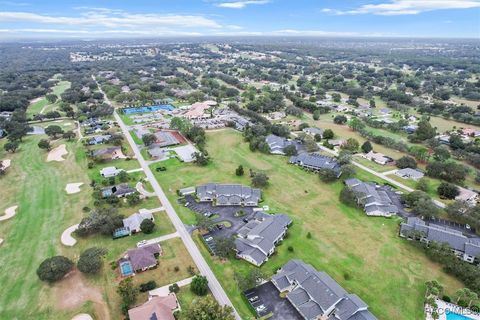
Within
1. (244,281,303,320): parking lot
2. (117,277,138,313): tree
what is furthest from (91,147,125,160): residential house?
(244,281,303,320): parking lot

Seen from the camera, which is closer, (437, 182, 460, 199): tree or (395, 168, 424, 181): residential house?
(437, 182, 460, 199): tree

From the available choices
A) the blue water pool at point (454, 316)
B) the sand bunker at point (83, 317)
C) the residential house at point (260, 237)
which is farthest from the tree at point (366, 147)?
the sand bunker at point (83, 317)

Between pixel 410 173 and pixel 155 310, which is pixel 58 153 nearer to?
pixel 155 310

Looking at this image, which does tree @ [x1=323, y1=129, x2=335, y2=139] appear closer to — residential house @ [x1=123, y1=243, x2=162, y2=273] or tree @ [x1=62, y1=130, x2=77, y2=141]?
residential house @ [x1=123, y1=243, x2=162, y2=273]

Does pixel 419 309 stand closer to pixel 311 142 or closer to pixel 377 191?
pixel 377 191

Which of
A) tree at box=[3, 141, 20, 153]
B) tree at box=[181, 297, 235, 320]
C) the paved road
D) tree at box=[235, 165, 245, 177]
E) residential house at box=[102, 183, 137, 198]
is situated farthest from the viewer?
tree at box=[3, 141, 20, 153]

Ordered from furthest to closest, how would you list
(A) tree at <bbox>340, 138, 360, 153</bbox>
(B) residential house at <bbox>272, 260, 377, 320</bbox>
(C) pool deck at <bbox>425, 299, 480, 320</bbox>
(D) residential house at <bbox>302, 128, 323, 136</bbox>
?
(D) residential house at <bbox>302, 128, 323, 136</bbox> < (A) tree at <bbox>340, 138, 360, 153</bbox> < (C) pool deck at <bbox>425, 299, 480, 320</bbox> < (B) residential house at <bbox>272, 260, 377, 320</bbox>
